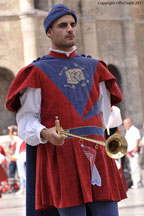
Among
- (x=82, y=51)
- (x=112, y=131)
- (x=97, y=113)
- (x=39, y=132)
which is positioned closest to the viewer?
(x=39, y=132)

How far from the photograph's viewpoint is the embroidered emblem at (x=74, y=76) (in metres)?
3.79

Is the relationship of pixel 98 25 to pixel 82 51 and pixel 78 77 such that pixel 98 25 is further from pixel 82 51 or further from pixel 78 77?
pixel 78 77

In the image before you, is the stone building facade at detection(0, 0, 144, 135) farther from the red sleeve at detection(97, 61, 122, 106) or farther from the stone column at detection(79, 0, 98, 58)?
the red sleeve at detection(97, 61, 122, 106)

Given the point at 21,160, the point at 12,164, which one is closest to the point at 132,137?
the point at 21,160

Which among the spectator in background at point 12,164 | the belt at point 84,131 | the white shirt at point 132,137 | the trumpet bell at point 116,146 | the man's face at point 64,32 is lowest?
the spectator in background at point 12,164

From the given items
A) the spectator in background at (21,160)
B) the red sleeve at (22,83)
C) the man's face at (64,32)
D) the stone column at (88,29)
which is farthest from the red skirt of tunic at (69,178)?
the stone column at (88,29)

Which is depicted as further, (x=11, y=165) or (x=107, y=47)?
(x=107, y=47)

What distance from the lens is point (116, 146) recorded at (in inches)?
134

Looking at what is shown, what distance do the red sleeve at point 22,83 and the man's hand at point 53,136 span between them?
1.14 feet

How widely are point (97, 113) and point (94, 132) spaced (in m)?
0.14

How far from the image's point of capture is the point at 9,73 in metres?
19.6

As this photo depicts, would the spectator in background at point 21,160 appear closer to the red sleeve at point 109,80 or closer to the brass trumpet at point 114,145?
the red sleeve at point 109,80

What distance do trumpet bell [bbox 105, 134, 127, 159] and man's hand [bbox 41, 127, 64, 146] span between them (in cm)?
29

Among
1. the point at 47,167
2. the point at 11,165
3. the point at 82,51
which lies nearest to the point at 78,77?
the point at 47,167
